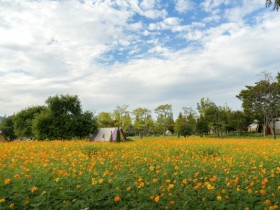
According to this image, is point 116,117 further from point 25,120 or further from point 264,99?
point 264,99

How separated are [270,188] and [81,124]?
32766mm

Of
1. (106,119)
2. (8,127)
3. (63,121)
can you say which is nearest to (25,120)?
(8,127)

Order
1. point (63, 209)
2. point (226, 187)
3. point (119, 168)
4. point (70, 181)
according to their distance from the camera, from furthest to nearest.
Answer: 1. point (119, 168)
2. point (226, 187)
3. point (70, 181)
4. point (63, 209)

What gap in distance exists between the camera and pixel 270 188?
7250 millimetres

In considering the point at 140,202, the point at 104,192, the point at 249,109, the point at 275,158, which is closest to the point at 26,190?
the point at 104,192

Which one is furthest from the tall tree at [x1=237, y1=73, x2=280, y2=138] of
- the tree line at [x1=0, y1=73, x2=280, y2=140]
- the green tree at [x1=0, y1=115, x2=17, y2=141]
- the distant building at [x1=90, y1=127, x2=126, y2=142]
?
the green tree at [x1=0, y1=115, x2=17, y2=141]

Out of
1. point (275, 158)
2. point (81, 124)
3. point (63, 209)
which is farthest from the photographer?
point (81, 124)

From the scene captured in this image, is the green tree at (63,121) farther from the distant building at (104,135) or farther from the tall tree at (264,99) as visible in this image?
the tall tree at (264,99)

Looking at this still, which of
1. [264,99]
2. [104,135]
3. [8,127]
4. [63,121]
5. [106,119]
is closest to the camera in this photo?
[63,121]

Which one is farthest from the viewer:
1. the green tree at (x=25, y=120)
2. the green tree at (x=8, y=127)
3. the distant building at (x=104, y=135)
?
the green tree at (x=8, y=127)

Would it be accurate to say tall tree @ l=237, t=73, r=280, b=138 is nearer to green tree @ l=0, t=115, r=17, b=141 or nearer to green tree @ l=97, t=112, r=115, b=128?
green tree @ l=97, t=112, r=115, b=128

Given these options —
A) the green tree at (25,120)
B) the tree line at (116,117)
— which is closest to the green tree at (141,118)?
the tree line at (116,117)

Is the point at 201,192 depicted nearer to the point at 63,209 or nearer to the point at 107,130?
the point at 63,209

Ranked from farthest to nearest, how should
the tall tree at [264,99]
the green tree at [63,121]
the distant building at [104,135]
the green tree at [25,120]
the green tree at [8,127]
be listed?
the green tree at [8,127]
the green tree at [25,120]
the tall tree at [264,99]
the distant building at [104,135]
the green tree at [63,121]
